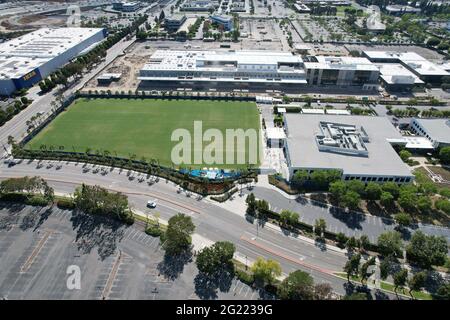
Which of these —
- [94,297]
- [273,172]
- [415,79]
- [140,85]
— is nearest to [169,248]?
[94,297]

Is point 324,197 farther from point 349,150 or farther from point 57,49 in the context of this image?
point 57,49

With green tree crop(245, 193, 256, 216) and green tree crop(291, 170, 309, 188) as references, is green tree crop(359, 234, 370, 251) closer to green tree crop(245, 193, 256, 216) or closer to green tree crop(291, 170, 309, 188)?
green tree crop(291, 170, 309, 188)

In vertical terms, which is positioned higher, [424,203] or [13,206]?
[424,203]

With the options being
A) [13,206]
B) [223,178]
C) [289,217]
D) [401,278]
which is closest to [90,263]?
[13,206]

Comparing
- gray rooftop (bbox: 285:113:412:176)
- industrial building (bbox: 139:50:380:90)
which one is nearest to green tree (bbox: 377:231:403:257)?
gray rooftop (bbox: 285:113:412:176)

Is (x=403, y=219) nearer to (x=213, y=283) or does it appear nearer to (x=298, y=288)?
(x=298, y=288)
